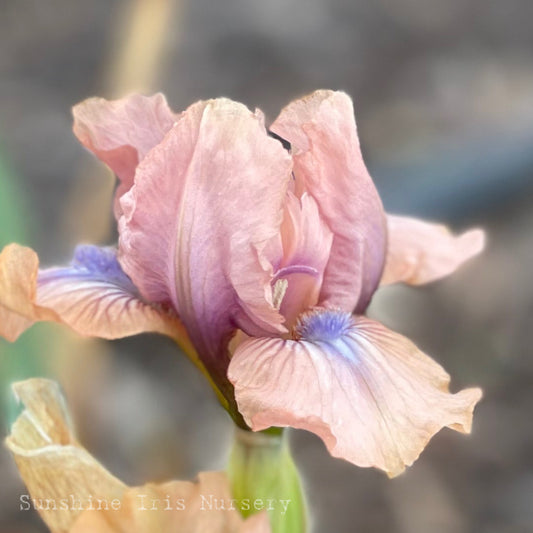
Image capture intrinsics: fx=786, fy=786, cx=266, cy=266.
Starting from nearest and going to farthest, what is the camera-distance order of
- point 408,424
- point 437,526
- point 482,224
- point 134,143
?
point 408,424 → point 134,143 → point 437,526 → point 482,224

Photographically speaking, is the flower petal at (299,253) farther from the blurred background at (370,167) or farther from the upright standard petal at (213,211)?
the blurred background at (370,167)

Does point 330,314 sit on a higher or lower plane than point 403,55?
lower

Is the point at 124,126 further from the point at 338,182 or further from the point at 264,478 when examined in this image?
the point at 264,478

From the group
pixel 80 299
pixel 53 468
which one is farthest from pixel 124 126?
pixel 53 468

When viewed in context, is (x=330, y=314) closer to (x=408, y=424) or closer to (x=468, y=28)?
(x=408, y=424)

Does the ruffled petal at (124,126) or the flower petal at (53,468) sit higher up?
the ruffled petal at (124,126)

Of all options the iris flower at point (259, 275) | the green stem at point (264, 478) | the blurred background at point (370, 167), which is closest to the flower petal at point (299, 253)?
the iris flower at point (259, 275)

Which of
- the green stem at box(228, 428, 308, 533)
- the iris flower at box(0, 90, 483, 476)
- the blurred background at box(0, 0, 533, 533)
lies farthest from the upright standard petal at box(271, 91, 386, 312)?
the blurred background at box(0, 0, 533, 533)

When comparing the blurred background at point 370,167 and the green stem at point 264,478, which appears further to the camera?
the blurred background at point 370,167

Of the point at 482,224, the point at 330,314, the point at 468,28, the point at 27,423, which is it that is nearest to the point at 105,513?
the point at 27,423
